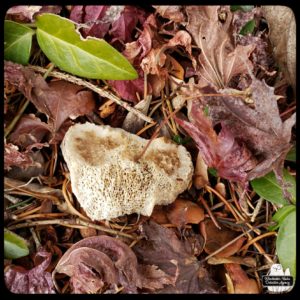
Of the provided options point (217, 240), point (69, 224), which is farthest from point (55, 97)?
point (217, 240)

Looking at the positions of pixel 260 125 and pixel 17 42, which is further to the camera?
pixel 17 42

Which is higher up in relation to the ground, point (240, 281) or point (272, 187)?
point (272, 187)

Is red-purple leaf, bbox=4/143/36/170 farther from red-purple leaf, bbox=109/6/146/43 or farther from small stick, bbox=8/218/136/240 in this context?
red-purple leaf, bbox=109/6/146/43

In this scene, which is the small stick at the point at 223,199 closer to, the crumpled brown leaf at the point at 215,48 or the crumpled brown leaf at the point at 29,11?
the crumpled brown leaf at the point at 215,48

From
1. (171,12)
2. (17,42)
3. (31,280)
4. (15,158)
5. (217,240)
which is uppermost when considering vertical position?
(171,12)

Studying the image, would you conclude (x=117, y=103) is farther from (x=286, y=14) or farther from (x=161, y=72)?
(x=286, y=14)

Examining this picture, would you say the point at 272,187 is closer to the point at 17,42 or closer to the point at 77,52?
the point at 77,52

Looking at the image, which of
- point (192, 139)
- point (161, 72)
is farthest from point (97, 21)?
point (192, 139)
